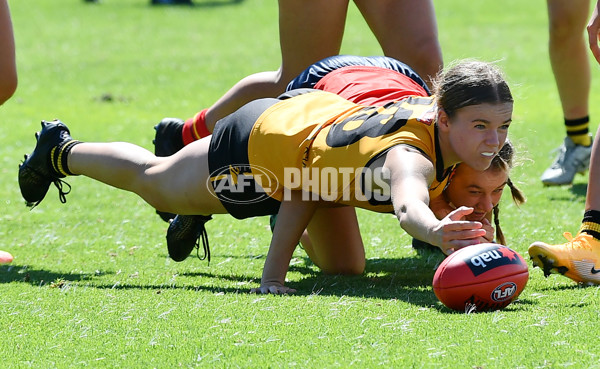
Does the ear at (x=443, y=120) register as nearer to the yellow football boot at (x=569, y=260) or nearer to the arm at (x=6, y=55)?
the yellow football boot at (x=569, y=260)

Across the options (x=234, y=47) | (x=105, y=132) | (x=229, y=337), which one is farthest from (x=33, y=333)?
(x=234, y=47)

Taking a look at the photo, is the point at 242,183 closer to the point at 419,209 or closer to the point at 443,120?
the point at 443,120

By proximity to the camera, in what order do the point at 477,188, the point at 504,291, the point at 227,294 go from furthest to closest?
the point at 477,188 → the point at 227,294 → the point at 504,291

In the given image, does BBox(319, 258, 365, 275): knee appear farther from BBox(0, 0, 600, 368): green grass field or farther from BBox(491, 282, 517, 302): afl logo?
BBox(491, 282, 517, 302): afl logo

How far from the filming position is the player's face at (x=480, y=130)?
3.80 m

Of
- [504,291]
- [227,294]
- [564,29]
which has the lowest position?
[227,294]

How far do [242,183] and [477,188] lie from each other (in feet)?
3.64

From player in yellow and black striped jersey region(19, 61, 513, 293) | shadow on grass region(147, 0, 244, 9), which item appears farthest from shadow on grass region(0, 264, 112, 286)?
shadow on grass region(147, 0, 244, 9)

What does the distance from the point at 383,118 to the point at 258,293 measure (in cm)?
97

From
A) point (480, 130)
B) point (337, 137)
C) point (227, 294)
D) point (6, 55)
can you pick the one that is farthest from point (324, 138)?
point (6, 55)

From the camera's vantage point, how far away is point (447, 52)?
14383mm

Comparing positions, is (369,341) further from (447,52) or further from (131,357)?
(447,52)

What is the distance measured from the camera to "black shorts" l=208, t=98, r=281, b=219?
4.46m

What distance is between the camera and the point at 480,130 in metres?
3.84
